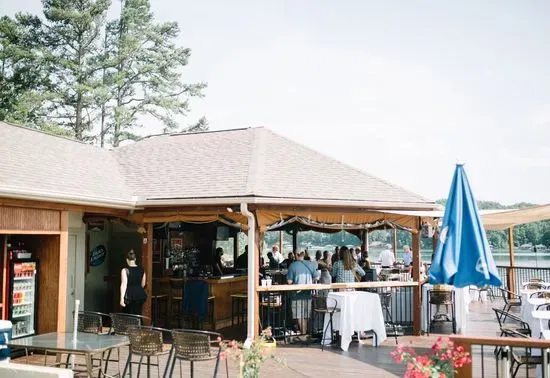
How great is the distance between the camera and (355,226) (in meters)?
11.8

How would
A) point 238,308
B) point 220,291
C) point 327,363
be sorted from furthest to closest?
1. point 238,308
2. point 220,291
3. point 327,363

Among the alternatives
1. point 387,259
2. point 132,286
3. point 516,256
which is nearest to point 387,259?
point 387,259

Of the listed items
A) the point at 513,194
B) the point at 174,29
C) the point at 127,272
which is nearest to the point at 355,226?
the point at 127,272

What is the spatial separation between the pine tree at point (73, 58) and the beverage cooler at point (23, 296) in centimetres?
1962

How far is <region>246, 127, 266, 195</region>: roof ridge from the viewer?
10.9 m

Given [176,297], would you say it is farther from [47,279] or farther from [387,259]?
[387,259]

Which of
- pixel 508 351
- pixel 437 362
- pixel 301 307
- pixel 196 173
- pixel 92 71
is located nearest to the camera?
pixel 437 362

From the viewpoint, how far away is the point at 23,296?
33.2 ft

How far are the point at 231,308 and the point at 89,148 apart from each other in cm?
552

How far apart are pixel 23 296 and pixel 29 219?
1730 millimetres

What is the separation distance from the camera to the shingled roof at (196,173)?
1046 cm

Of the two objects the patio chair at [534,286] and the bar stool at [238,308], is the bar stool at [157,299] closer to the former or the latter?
the bar stool at [238,308]

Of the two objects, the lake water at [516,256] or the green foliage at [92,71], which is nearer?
the green foliage at [92,71]

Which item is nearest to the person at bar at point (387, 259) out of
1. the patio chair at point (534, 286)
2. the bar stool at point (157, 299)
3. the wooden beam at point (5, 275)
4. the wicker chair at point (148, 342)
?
the patio chair at point (534, 286)
